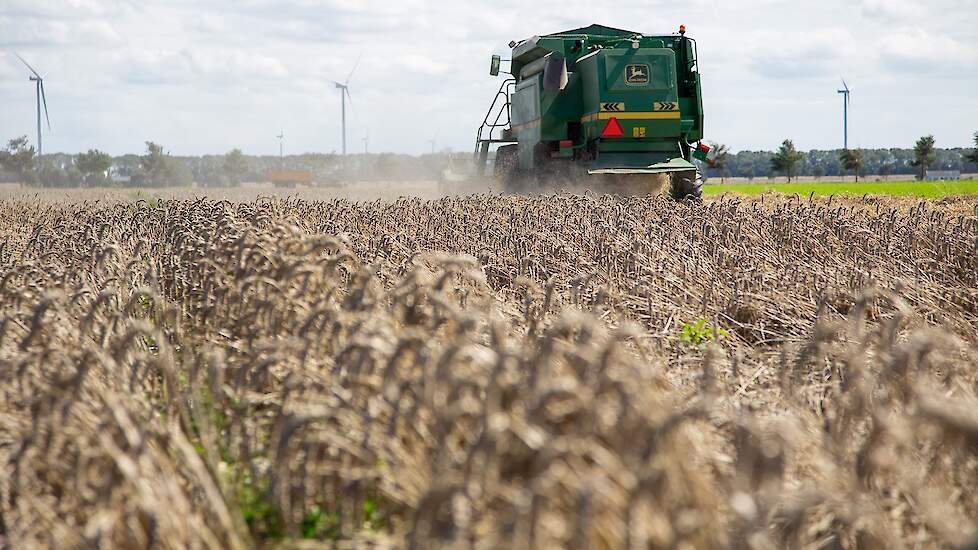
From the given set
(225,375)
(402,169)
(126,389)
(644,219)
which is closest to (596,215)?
(644,219)

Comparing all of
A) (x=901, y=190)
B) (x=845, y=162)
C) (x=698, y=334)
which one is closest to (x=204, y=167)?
(x=845, y=162)

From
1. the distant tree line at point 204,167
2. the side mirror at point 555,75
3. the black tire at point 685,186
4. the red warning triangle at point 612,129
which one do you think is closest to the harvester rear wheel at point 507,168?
the side mirror at point 555,75

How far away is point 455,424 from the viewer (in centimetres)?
271

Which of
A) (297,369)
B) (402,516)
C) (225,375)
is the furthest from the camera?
(225,375)

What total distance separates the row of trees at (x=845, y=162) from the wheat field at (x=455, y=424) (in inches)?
2342

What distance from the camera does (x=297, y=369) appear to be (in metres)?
3.23

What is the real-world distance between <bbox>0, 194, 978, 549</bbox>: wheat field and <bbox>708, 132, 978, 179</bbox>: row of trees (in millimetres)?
59493

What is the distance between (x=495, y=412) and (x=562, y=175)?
14756mm

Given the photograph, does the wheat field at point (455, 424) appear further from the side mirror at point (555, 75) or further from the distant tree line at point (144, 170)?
the distant tree line at point (144, 170)

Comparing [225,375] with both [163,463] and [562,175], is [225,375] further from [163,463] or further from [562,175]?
[562,175]

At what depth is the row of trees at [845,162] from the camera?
2844 inches

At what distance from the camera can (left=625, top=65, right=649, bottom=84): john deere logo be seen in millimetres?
15562

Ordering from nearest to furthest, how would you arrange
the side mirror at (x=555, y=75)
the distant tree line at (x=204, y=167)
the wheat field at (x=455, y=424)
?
1. the wheat field at (x=455, y=424)
2. the side mirror at (x=555, y=75)
3. the distant tree line at (x=204, y=167)

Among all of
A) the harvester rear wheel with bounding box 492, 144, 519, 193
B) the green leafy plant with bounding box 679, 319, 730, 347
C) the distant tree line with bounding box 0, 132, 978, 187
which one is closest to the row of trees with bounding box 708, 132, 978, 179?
the distant tree line with bounding box 0, 132, 978, 187
